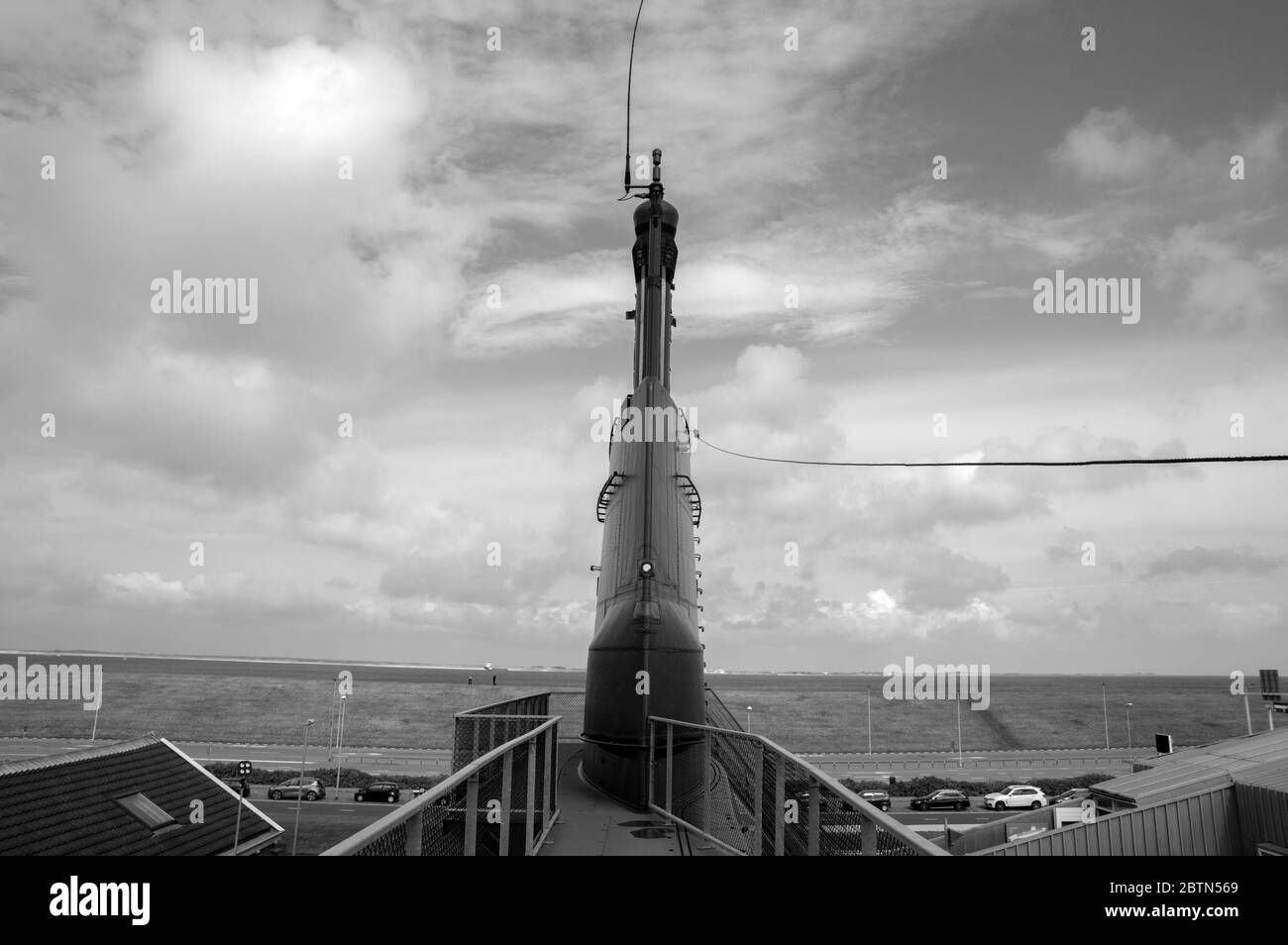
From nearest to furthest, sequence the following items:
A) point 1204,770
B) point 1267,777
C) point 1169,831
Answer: point 1169,831 < point 1267,777 < point 1204,770

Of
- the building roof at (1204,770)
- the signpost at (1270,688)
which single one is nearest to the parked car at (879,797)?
the signpost at (1270,688)

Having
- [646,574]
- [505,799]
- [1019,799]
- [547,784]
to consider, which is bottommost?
[1019,799]

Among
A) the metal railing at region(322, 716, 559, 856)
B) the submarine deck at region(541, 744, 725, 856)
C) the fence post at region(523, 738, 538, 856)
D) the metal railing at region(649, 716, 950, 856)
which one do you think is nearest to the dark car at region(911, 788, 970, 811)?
the metal railing at region(649, 716, 950, 856)

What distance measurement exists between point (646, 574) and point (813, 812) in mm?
6298

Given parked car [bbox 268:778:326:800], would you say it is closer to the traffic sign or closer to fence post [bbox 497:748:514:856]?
fence post [bbox 497:748:514:856]

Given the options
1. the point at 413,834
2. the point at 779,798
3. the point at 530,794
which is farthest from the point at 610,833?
the point at 413,834

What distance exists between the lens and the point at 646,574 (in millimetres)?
11672

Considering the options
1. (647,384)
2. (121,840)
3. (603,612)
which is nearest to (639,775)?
(603,612)

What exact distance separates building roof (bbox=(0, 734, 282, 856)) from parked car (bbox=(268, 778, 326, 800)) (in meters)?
19.8

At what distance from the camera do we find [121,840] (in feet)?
55.2

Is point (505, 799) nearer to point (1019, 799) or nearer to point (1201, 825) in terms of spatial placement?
point (1201, 825)

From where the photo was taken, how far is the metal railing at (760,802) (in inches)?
183
